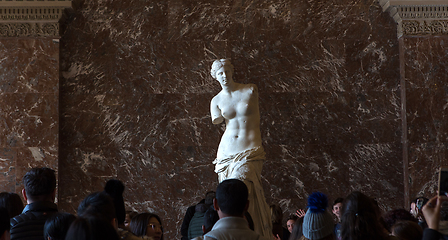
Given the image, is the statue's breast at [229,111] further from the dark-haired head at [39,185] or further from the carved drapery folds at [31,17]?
the carved drapery folds at [31,17]

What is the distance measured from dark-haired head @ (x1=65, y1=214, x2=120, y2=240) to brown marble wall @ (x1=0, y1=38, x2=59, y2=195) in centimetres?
691

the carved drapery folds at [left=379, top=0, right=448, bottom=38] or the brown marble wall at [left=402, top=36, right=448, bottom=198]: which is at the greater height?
the carved drapery folds at [left=379, top=0, right=448, bottom=38]

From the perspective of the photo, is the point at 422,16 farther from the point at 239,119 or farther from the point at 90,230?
the point at 90,230

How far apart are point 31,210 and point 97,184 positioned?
539cm

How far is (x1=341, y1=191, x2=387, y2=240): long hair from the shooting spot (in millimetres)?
2934

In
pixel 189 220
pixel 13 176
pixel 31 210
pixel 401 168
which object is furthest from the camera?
pixel 401 168

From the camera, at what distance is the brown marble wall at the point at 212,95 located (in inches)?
352

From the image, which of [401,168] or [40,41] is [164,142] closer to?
[40,41]

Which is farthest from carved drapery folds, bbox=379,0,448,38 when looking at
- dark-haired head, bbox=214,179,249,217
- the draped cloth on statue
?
dark-haired head, bbox=214,179,249,217

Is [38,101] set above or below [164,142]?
above

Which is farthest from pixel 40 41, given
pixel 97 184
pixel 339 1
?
pixel 339 1

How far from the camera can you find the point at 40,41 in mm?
8789

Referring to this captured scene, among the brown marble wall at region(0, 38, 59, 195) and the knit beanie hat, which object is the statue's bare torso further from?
the brown marble wall at region(0, 38, 59, 195)

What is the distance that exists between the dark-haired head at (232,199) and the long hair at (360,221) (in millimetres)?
603
